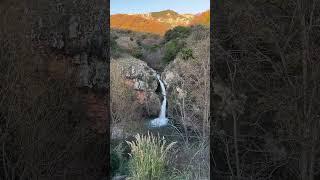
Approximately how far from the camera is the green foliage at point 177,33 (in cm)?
1369

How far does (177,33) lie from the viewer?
14078 millimetres

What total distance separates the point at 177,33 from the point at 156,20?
186 cm

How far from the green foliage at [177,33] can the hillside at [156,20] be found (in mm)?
412

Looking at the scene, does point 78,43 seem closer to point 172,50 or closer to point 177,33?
point 172,50

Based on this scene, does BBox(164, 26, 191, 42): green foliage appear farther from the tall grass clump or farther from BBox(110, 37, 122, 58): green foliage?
the tall grass clump

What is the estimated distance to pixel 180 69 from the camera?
10109mm

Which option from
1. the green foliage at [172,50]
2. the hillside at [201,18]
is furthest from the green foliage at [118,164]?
the hillside at [201,18]

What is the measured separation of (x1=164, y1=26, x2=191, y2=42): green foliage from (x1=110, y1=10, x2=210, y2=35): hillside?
1.35 feet

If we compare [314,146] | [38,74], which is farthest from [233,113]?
[38,74]

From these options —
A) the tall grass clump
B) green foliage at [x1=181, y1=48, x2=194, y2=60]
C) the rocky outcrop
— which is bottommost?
the tall grass clump

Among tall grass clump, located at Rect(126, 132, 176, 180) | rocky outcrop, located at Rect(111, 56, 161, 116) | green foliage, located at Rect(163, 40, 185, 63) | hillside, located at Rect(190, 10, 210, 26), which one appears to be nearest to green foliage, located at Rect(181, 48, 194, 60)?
rocky outcrop, located at Rect(111, 56, 161, 116)

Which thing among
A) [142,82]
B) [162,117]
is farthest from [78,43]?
[162,117]

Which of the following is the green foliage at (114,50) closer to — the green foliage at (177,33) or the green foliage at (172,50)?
the green foliage at (172,50)

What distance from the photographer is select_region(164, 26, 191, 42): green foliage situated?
44.9ft
